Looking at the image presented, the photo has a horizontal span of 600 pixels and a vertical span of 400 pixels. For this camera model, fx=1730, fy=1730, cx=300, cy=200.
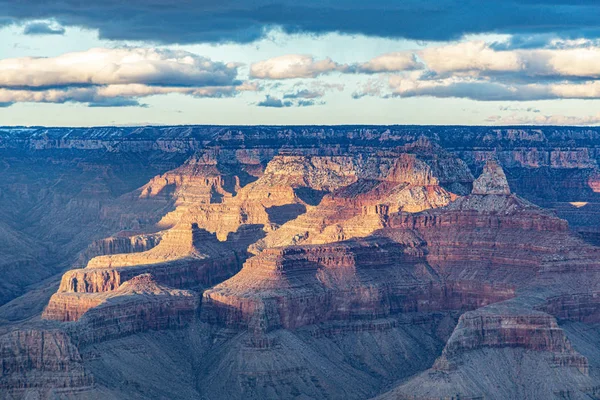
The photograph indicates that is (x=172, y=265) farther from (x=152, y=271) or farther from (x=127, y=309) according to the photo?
(x=127, y=309)

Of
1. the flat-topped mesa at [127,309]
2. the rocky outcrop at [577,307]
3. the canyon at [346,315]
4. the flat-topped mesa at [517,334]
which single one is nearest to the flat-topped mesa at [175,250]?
the canyon at [346,315]

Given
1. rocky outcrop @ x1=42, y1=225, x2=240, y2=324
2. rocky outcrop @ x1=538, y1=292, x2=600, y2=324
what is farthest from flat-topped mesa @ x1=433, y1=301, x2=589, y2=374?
rocky outcrop @ x1=42, y1=225, x2=240, y2=324

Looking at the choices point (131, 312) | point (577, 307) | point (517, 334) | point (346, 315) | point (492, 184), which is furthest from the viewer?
point (492, 184)

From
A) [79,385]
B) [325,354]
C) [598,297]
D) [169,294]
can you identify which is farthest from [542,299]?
[79,385]

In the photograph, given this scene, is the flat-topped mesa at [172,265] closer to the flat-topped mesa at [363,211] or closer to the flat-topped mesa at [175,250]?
the flat-topped mesa at [175,250]

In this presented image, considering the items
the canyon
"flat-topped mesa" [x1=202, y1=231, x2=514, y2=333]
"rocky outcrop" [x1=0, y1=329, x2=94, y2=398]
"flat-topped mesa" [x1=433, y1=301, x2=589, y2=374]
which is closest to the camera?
"rocky outcrop" [x1=0, y1=329, x2=94, y2=398]

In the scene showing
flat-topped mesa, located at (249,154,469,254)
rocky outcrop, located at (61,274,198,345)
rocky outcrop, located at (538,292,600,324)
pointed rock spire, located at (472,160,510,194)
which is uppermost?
pointed rock spire, located at (472,160,510,194)

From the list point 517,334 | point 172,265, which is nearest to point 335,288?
point 172,265

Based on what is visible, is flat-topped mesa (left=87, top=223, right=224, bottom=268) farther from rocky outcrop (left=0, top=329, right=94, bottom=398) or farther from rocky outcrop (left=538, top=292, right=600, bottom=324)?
rocky outcrop (left=0, top=329, right=94, bottom=398)
